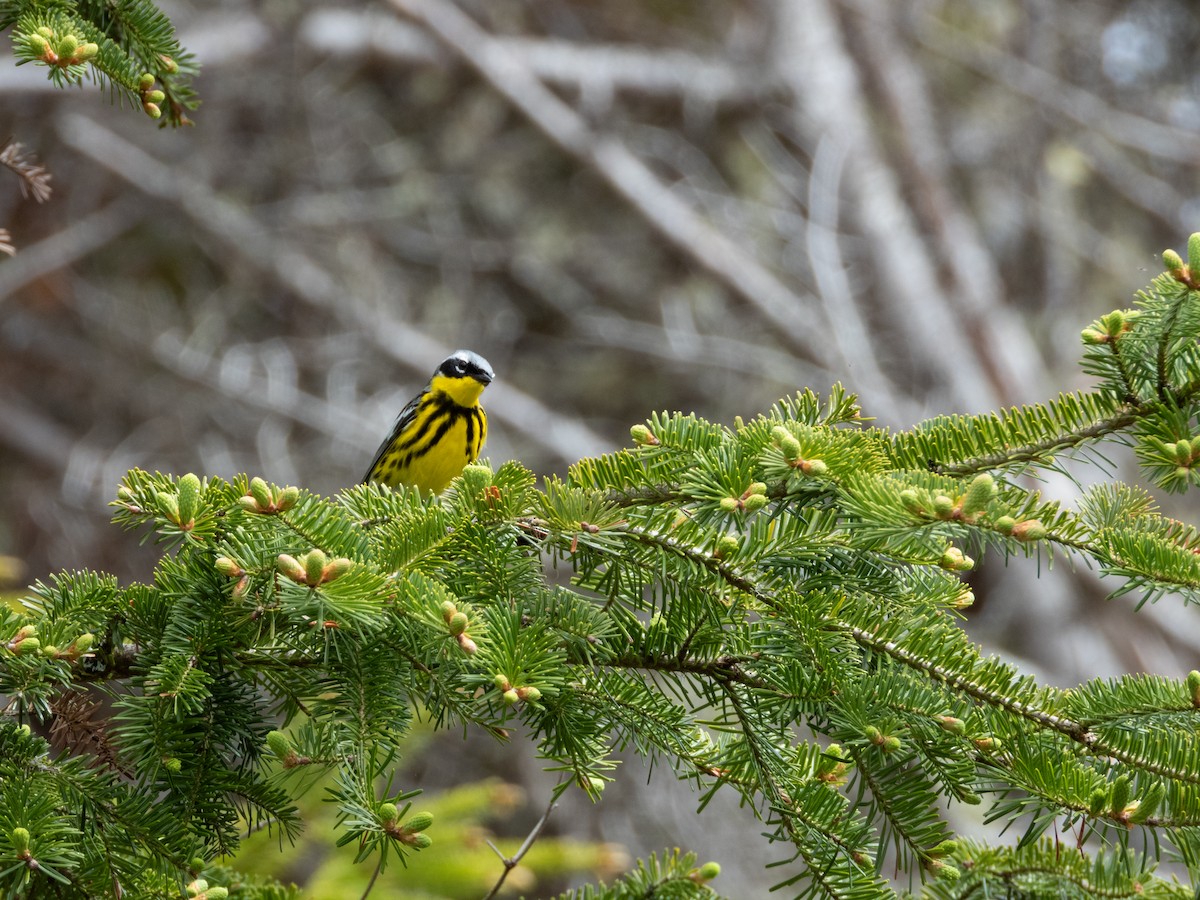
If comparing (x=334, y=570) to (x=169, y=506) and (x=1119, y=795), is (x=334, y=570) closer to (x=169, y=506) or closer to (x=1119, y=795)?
(x=169, y=506)

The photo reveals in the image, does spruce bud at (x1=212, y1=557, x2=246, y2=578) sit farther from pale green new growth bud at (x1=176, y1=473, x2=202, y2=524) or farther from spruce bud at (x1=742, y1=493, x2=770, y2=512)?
spruce bud at (x1=742, y1=493, x2=770, y2=512)

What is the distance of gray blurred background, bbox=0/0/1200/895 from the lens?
348 inches

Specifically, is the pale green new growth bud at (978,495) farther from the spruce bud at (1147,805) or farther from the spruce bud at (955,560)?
the spruce bud at (1147,805)

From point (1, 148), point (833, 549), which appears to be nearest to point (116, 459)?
point (1, 148)

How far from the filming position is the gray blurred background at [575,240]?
885 centimetres

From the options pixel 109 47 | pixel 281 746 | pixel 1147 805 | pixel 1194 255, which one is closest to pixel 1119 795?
pixel 1147 805

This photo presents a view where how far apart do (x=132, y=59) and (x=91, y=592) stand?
4.40ft

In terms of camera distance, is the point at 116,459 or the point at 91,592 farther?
the point at 116,459

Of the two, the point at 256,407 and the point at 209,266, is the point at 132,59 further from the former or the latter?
the point at 209,266

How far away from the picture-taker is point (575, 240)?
11.5m

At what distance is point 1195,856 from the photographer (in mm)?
1646

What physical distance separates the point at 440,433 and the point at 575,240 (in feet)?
21.9

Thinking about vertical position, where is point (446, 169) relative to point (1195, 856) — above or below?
above

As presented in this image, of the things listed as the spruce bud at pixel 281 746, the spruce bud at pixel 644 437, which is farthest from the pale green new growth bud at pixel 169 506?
the spruce bud at pixel 644 437
